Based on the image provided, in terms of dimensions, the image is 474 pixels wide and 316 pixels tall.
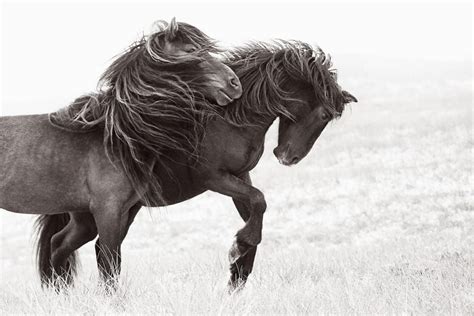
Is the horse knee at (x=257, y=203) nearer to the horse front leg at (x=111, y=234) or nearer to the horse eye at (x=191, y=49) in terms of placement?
the horse front leg at (x=111, y=234)

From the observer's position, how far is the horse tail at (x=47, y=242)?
6902mm

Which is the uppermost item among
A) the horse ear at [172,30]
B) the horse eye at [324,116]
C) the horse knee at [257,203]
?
the horse ear at [172,30]

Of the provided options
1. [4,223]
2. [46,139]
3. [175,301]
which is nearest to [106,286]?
[175,301]

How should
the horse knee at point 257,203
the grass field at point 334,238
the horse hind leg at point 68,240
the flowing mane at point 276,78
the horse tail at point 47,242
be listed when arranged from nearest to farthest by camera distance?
the grass field at point 334,238 → the horse knee at point 257,203 → the flowing mane at point 276,78 → the horse hind leg at point 68,240 → the horse tail at point 47,242

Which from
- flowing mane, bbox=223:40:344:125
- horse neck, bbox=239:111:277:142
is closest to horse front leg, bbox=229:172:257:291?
horse neck, bbox=239:111:277:142

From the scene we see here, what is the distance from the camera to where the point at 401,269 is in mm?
7031

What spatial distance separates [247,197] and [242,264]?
0.79 meters

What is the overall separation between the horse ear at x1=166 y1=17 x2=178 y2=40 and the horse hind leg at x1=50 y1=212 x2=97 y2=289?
167cm

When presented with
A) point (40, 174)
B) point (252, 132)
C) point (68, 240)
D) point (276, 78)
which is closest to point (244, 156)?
point (252, 132)

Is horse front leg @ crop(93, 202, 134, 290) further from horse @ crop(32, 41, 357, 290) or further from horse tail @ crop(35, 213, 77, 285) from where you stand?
horse tail @ crop(35, 213, 77, 285)

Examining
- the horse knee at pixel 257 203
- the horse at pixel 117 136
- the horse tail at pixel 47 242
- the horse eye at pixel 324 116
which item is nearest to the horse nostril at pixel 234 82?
the horse at pixel 117 136

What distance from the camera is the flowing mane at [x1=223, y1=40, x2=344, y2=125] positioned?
19.8ft

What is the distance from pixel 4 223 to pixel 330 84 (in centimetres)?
1409

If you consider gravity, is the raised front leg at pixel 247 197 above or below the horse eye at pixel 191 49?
below
